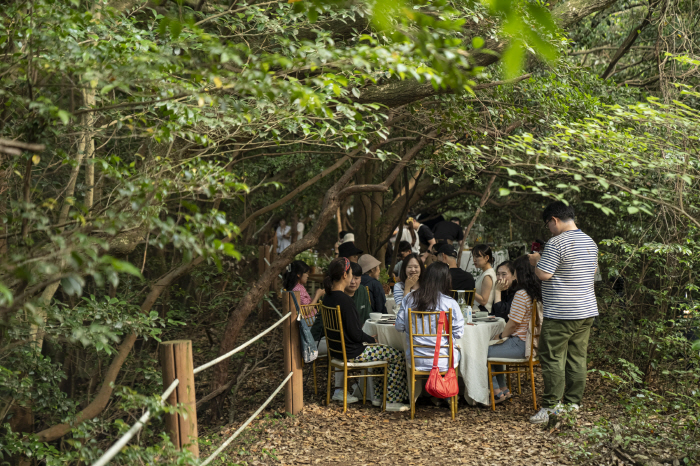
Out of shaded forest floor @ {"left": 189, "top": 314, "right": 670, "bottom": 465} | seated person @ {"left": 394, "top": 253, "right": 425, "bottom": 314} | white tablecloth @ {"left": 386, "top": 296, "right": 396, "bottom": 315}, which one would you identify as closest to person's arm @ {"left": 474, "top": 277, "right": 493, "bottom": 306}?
seated person @ {"left": 394, "top": 253, "right": 425, "bottom": 314}

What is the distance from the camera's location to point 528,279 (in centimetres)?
532

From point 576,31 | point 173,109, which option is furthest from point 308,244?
point 576,31

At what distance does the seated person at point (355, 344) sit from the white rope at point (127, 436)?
9.12 ft

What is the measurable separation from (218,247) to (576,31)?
8.04 m

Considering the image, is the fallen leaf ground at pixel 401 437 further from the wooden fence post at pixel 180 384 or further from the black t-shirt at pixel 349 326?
the wooden fence post at pixel 180 384

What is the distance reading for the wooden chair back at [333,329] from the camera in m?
5.54

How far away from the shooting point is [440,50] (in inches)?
85.1

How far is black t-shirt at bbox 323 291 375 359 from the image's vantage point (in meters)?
5.57

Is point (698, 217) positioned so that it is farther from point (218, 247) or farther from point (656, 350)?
point (218, 247)

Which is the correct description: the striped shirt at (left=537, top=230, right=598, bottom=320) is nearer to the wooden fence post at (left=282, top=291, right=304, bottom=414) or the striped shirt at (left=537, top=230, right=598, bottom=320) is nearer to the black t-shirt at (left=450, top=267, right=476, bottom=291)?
the black t-shirt at (left=450, top=267, right=476, bottom=291)

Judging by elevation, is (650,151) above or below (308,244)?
above

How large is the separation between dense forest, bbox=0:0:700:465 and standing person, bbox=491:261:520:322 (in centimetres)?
103

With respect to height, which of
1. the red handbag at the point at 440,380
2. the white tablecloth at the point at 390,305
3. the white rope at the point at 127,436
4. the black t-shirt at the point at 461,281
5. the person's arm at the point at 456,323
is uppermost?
the white rope at the point at 127,436

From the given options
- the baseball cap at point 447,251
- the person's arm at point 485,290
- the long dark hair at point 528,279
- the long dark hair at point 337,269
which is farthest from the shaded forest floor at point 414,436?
the baseball cap at point 447,251
